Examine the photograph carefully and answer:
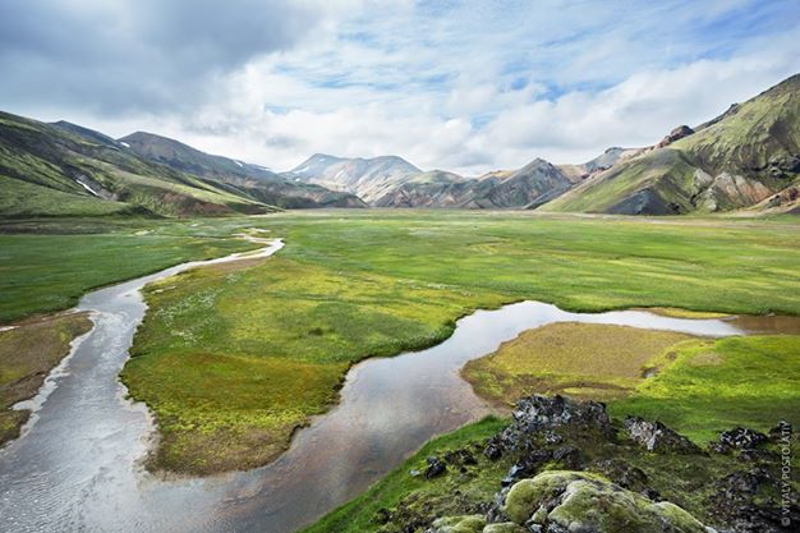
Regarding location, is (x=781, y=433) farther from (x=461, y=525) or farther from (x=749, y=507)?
(x=461, y=525)

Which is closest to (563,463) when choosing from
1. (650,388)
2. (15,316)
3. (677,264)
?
(650,388)

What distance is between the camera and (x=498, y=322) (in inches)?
2066

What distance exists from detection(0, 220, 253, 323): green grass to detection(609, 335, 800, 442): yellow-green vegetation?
65.9 meters

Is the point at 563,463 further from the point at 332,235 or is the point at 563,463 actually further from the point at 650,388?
the point at 332,235

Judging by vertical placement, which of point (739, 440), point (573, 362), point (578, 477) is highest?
point (578, 477)

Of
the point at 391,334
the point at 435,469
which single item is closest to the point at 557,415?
the point at 435,469

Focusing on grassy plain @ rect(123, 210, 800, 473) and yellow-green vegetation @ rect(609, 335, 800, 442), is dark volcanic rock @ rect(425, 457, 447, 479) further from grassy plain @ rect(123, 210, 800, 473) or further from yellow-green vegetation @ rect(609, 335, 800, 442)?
yellow-green vegetation @ rect(609, 335, 800, 442)

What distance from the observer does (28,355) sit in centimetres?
4072

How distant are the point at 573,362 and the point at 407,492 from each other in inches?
956

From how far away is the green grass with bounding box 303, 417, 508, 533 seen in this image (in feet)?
61.5

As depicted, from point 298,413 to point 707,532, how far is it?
24.4 metres

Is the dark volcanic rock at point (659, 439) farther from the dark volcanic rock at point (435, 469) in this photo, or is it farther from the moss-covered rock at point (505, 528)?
the moss-covered rock at point (505, 528)

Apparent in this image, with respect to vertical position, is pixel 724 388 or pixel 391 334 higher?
pixel 391 334

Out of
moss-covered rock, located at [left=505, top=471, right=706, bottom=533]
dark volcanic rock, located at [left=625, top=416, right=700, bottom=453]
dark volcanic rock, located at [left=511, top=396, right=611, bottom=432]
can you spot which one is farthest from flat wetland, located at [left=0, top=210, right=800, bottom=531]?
moss-covered rock, located at [left=505, top=471, right=706, bottom=533]
